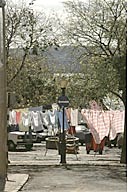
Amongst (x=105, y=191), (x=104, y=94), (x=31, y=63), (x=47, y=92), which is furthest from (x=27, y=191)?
(x=47, y=92)

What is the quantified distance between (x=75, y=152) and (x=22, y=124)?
7.10 m

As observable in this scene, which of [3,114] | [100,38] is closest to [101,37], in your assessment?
[100,38]

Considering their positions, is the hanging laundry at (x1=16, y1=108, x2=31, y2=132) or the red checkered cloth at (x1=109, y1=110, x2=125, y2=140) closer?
the red checkered cloth at (x1=109, y1=110, x2=125, y2=140)

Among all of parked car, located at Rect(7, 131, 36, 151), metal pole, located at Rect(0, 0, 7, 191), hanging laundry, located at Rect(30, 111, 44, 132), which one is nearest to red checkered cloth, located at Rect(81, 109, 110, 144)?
hanging laundry, located at Rect(30, 111, 44, 132)

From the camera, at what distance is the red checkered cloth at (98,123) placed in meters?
32.0

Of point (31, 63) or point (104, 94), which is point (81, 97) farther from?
point (31, 63)

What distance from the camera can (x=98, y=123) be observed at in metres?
32.1

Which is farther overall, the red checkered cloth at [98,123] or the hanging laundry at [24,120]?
the hanging laundry at [24,120]

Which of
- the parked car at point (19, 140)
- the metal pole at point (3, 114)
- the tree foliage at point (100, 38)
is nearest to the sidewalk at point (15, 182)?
the metal pole at point (3, 114)

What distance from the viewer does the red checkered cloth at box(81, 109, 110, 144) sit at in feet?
105

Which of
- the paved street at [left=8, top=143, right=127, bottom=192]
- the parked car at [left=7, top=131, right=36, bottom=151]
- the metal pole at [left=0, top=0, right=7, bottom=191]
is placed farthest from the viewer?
the parked car at [left=7, top=131, right=36, bottom=151]

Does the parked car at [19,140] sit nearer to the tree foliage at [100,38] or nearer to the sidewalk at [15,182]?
the tree foliage at [100,38]

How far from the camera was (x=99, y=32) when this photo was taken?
97.5 ft

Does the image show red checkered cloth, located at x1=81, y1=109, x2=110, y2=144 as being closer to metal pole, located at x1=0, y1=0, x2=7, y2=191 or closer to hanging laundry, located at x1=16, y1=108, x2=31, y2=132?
hanging laundry, located at x1=16, y1=108, x2=31, y2=132
